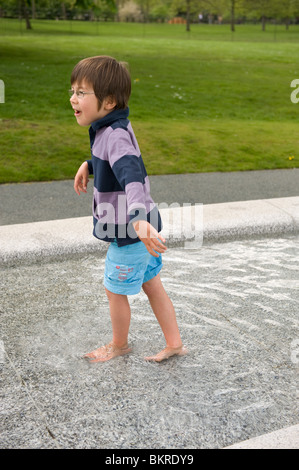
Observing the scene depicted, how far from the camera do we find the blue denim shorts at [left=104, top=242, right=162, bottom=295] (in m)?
2.79

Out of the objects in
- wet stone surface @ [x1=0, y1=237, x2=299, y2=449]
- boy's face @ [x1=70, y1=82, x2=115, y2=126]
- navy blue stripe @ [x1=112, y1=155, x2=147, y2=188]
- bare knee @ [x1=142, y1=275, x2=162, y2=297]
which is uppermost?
boy's face @ [x1=70, y1=82, x2=115, y2=126]

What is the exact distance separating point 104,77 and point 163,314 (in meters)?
1.23

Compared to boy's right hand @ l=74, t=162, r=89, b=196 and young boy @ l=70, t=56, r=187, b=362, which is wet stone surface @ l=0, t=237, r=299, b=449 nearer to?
young boy @ l=70, t=56, r=187, b=362

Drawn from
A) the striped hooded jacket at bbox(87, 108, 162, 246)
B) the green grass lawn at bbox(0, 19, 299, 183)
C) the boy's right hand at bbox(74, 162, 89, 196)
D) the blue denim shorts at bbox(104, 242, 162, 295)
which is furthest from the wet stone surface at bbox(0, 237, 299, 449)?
the green grass lawn at bbox(0, 19, 299, 183)

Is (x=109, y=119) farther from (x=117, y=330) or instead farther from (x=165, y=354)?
(x=165, y=354)

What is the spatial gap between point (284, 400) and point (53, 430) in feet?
3.65

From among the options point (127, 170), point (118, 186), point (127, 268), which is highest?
point (127, 170)

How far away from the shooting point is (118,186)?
271 centimetres

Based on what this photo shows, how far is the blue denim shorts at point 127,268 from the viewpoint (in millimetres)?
2789

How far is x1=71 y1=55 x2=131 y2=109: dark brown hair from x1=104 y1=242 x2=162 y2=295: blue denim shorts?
697 mm

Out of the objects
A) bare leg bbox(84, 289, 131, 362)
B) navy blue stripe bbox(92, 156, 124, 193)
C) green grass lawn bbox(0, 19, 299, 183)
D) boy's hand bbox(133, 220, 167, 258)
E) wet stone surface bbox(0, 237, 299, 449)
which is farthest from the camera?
green grass lawn bbox(0, 19, 299, 183)

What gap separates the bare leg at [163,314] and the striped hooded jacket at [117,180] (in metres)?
0.33

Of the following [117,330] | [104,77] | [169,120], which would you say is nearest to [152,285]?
[117,330]

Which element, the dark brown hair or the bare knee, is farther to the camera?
the bare knee
